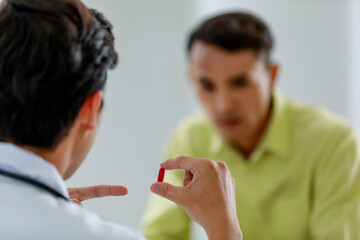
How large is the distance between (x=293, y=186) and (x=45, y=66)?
1030 millimetres

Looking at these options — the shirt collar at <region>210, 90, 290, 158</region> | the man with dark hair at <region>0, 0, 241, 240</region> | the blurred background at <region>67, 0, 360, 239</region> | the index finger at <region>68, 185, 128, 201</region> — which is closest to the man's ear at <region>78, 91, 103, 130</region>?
the man with dark hair at <region>0, 0, 241, 240</region>

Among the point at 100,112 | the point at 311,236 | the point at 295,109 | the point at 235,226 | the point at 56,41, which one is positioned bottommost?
the point at 311,236

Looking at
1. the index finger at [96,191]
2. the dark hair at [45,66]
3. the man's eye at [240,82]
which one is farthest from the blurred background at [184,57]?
the dark hair at [45,66]

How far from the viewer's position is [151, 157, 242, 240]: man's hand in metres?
0.62

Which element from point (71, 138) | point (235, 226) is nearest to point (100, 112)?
point (71, 138)

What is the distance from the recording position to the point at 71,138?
0.65 m

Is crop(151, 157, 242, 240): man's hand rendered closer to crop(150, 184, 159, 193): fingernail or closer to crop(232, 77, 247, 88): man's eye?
crop(150, 184, 159, 193): fingernail

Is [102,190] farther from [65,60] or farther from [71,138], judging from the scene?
[65,60]

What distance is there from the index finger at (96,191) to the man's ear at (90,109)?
10 centimetres

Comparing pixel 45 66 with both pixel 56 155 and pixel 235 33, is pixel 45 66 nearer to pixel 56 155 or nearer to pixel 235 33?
pixel 56 155

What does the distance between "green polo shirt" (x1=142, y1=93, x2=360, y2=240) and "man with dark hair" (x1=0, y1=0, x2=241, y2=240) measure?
2.44 ft

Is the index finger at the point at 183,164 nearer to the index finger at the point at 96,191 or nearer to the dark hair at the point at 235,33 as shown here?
the index finger at the point at 96,191

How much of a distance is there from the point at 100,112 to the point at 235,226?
0.76ft

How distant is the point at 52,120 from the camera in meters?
0.60
